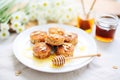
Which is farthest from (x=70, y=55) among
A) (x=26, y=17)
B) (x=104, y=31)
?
(x=26, y=17)

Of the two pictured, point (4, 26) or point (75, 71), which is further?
point (4, 26)

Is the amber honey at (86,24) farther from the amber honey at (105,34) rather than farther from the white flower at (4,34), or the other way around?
the white flower at (4,34)

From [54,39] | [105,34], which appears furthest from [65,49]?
[105,34]

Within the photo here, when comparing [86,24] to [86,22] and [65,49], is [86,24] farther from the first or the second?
[65,49]

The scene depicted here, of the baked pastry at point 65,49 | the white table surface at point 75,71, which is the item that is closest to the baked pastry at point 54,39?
the baked pastry at point 65,49

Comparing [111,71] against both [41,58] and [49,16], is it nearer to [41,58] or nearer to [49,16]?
[41,58]
